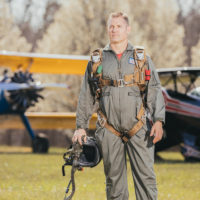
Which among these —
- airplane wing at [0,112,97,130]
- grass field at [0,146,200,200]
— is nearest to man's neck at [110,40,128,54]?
grass field at [0,146,200,200]

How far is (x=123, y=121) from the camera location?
13.3ft

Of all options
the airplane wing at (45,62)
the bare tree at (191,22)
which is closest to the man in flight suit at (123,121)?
the airplane wing at (45,62)

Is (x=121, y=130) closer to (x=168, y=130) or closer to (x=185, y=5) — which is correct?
(x=168, y=130)

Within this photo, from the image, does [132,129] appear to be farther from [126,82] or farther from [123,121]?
[126,82]

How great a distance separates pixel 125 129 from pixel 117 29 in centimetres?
72

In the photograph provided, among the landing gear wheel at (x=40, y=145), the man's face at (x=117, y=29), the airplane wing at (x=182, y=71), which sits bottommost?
the landing gear wheel at (x=40, y=145)

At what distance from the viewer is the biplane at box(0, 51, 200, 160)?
1195 centimetres

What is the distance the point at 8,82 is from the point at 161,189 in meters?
9.81

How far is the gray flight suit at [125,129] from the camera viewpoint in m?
4.06

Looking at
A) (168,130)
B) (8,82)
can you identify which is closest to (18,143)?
(8,82)

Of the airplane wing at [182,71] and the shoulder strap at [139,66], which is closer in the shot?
the shoulder strap at [139,66]

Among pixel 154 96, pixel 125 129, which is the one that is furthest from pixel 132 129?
pixel 154 96

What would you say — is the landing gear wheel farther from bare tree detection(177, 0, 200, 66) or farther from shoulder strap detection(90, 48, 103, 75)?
bare tree detection(177, 0, 200, 66)

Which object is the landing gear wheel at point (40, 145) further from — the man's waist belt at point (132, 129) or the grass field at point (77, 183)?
the man's waist belt at point (132, 129)
